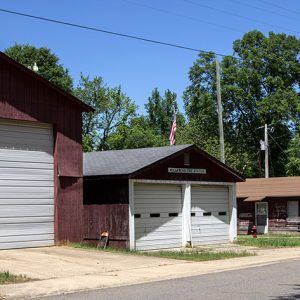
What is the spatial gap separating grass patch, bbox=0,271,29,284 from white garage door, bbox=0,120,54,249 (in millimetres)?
5428

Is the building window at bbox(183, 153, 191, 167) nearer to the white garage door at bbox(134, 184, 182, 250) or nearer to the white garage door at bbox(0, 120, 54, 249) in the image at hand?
the white garage door at bbox(134, 184, 182, 250)

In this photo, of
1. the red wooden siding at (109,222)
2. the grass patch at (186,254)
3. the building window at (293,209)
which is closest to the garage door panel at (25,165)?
the red wooden siding at (109,222)

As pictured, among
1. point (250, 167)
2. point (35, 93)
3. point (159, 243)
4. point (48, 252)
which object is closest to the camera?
point (48, 252)

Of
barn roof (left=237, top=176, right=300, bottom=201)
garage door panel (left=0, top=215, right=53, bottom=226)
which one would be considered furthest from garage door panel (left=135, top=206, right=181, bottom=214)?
barn roof (left=237, top=176, right=300, bottom=201)

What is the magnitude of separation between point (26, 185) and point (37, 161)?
0.93m

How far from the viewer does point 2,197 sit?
18781 mm

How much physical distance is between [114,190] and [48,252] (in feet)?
11.9

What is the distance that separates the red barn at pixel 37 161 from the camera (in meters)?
19.0

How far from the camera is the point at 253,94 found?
59.0 m

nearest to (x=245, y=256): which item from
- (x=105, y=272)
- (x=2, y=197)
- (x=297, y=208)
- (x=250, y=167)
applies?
(x=105, y=272)

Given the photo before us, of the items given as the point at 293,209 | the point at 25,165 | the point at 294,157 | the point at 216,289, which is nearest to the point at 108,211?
the point at 25,165

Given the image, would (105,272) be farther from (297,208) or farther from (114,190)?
(297,208)

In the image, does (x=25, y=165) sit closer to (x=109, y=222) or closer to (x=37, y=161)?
(x=37, y=161)

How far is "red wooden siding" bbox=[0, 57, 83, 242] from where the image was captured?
19234 millimetres
